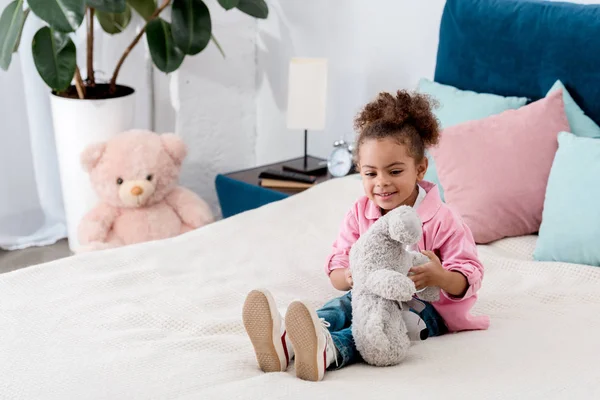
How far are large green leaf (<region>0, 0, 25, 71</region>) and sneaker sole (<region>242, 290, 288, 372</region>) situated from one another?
166 centimetres

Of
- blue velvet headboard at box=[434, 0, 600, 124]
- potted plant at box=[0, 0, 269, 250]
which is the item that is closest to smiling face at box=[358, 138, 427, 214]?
blue velvet headboard at box=[434, 0, 600, 124]

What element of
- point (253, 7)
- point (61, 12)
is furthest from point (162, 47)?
point (61, 12)

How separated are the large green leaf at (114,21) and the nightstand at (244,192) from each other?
2.49 ft

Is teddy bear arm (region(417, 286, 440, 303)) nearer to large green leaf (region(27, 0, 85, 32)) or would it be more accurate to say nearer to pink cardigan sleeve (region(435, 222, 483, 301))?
pink cardigan sleeve (region(435, 222, 483, 301))

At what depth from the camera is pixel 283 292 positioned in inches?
81.4

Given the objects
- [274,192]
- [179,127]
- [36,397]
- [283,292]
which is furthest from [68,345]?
[179,127]

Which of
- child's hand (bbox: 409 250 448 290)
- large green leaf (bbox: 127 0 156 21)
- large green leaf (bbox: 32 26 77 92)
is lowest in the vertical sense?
child's hand (bbox: 409 250 448 290)

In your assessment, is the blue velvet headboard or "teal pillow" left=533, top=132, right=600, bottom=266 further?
the blue velvet headboard

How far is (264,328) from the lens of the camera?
163 cm

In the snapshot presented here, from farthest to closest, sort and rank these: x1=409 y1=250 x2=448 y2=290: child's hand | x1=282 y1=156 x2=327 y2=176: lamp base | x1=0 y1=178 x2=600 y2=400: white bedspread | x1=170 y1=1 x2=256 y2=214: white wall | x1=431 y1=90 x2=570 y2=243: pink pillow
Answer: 1. x1=170 y1=1 x2=256 y2=214: white wall
2. x1=282 y1=156 x2=327 y2=176: lamp base
3. x1=431 y1=90 x2=570 y2=243: pink pillow
4. x1=409 y1=250 x2=448 y2=290: child's hand
5. x1=0 y1=178 x2=600 y2=400: white bedspread

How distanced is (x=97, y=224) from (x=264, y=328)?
1625mm

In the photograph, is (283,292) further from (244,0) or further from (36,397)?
(244,0)

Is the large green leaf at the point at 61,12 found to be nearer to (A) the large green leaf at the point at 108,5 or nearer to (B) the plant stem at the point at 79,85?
(A) the large green leaf at the point at 108,5

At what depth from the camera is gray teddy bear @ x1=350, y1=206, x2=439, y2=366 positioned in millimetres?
1604
